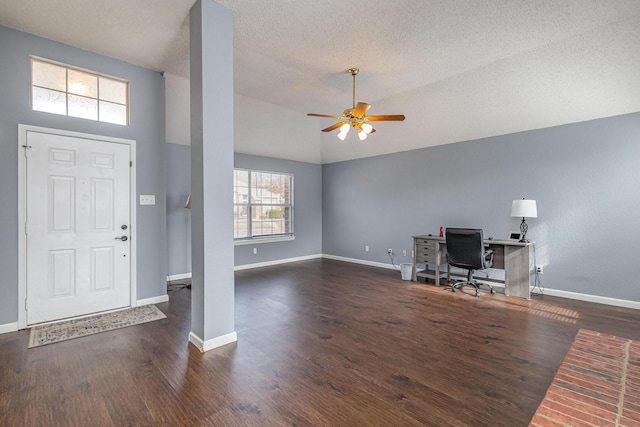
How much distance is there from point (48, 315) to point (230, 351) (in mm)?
2227

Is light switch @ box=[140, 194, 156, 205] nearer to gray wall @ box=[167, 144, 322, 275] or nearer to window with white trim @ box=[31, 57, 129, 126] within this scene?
window with white trim @ box=[31, 57, 129, 126]

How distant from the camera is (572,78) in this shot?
3553 millimetres

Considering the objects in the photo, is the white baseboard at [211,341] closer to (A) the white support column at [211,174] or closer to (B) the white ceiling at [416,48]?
(A) the white support column at [211,174]

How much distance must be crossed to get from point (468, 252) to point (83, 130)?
17.3ft

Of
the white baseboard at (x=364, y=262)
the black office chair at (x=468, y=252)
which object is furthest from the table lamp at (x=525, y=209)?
the white baseboard at (x=364, y=262)

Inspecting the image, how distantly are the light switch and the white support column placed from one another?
1515 mm

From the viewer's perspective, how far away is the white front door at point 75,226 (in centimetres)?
308

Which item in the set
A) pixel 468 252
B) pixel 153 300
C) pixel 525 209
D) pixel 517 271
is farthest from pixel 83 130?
pixel 517 271

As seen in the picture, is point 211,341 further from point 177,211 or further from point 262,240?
point 262,240

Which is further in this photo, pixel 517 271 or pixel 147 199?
pixel 517 271

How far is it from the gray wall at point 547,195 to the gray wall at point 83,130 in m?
4.36

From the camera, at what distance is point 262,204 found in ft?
21.5

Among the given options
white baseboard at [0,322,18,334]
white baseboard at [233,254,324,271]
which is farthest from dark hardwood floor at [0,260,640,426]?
white baseboard at [233,254,324,271]

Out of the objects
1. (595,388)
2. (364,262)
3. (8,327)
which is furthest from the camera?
(364,262)
